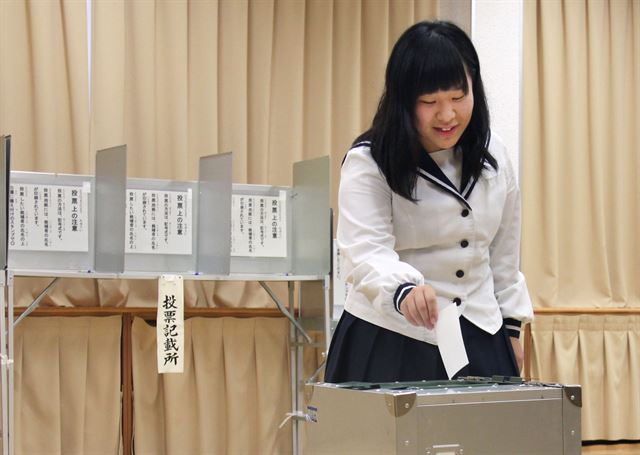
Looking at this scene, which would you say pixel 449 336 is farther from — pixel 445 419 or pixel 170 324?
pixel 170 324

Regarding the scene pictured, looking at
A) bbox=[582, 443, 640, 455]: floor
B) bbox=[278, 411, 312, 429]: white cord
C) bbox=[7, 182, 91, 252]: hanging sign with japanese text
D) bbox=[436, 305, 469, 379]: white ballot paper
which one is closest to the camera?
bbox=[436, 305, 469, 379]: white ballot paper

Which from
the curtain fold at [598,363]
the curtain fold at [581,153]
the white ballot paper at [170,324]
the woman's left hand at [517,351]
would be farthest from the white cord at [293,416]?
the woman's left hand at [517,351]

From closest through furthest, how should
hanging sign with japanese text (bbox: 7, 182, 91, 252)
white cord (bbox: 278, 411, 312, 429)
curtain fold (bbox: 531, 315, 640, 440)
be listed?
hanging sign with japanese text (bbox: 7, 182, 91, 252)
white cord (bbox: 278, 411, 312, 429)
curtain fold (bbox: 531, 315, 640, 440)

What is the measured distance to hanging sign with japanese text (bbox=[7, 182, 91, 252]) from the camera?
401cm

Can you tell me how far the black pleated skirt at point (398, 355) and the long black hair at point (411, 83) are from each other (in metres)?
0.25

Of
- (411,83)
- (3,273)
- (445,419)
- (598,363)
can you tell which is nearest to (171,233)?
(3,273)

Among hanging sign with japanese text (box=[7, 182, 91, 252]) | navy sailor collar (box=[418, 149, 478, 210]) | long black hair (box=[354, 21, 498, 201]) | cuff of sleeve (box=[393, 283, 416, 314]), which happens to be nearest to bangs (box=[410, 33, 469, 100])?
long black hair (box=[354, 21, 498, 201])

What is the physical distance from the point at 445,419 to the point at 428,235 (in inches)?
21.9

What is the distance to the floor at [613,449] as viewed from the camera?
16.4ft

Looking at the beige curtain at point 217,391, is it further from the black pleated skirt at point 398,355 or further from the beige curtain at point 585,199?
the black pleated skirt at point 398,355

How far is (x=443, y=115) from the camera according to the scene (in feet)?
5.27

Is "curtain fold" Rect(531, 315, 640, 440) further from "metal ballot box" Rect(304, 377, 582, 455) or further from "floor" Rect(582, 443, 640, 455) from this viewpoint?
"metal ballot box" Rect(304, 377, 582, 455)

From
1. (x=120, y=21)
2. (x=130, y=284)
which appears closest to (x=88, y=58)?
(x=120, y=21)

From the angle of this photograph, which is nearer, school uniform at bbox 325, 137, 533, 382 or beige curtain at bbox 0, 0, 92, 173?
school uniform at bbox 325, 137, 533, 382
